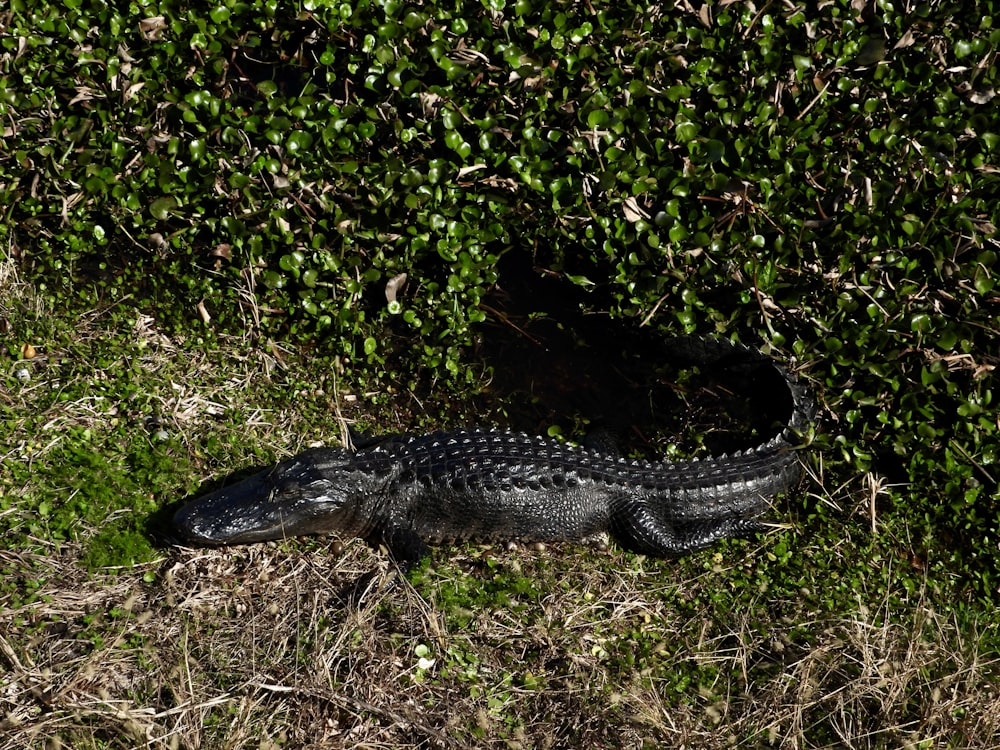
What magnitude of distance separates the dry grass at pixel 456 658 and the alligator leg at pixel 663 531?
0.14 metres

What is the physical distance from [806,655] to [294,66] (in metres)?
4.13

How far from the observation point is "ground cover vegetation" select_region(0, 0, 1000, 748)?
410 cm

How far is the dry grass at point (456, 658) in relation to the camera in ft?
11.0

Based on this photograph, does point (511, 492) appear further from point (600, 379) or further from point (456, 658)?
point (600, 379)

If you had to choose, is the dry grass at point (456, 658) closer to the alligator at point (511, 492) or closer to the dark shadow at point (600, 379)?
the alligator at point (511, 492)

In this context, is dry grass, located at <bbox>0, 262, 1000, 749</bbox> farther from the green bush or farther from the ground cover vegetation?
the green bush

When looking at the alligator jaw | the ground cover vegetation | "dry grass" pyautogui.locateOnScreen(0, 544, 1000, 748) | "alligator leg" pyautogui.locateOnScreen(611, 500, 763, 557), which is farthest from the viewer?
"alligator leg" pyautogui.locateOnScreen(611, 500, 763, 557)

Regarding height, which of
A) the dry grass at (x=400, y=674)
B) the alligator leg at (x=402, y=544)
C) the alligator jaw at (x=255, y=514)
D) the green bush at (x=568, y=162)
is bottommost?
the alligator leg at (x=402, y=544)

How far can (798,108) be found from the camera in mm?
4879

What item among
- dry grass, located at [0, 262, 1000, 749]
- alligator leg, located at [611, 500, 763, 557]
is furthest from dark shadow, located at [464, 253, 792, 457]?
dry grass, located at [0, 262, 1000, 749]

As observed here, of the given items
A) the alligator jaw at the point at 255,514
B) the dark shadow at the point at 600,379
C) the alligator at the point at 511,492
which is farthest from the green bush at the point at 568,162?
the alligator jaw at the point at 255,514

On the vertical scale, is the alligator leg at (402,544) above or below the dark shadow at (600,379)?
below

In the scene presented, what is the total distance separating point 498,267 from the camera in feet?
17.3

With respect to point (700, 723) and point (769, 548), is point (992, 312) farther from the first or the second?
point (700, 723)
